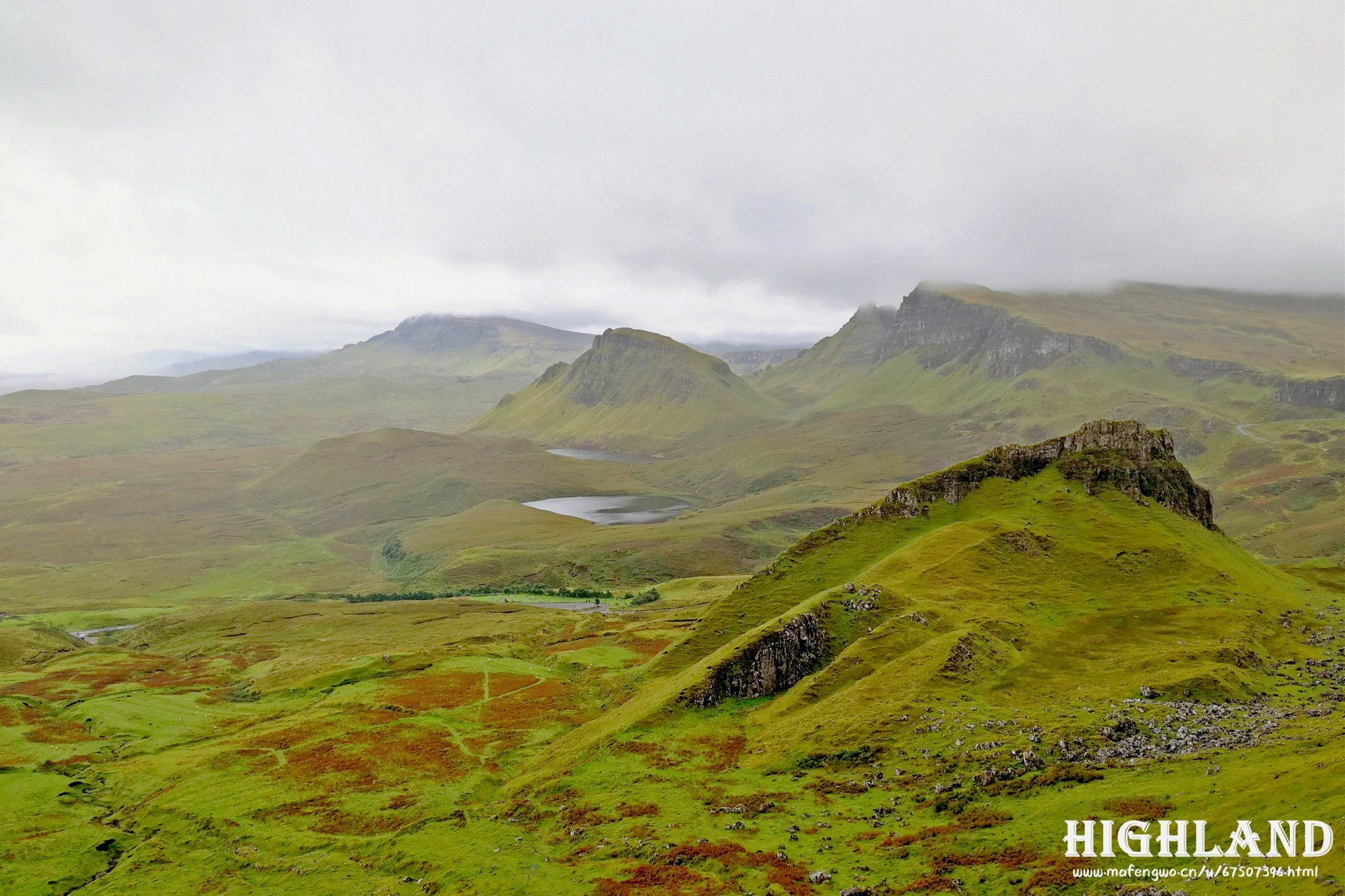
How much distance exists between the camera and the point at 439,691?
123 m

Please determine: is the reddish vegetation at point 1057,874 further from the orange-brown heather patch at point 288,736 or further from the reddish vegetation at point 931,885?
the orange-brown heather patch at point 288,736

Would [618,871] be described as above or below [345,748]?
above

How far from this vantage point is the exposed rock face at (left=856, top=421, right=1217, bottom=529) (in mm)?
118750

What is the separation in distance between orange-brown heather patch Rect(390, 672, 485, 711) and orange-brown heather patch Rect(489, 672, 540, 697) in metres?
1.84

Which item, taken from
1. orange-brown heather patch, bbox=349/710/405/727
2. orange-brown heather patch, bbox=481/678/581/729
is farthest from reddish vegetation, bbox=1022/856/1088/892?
orange-brown heather patch, bbox=349/710/405/727

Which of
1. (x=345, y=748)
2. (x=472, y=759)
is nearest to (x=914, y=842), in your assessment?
(x=472, y=759)

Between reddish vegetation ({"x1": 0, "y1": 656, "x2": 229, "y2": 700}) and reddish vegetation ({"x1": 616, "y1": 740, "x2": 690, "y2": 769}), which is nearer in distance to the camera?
reddish vegetation ({"x1": 616, "y1": 740, "x2": 690, "y2": 769})

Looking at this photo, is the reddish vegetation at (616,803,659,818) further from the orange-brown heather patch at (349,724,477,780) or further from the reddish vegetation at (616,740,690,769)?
the orange-brown heather patch at (349,724,477,780)

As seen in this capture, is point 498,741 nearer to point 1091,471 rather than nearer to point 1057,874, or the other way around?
point 1057,874

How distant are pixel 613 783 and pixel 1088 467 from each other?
90312 mm

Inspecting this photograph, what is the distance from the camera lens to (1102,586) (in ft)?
322

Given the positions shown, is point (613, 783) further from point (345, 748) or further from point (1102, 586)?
point (1102, 586)

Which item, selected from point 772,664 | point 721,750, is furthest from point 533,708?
point 721,750

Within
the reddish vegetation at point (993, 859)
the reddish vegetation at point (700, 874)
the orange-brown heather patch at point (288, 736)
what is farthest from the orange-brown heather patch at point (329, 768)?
the reddish vegetation at point (993, 859)
